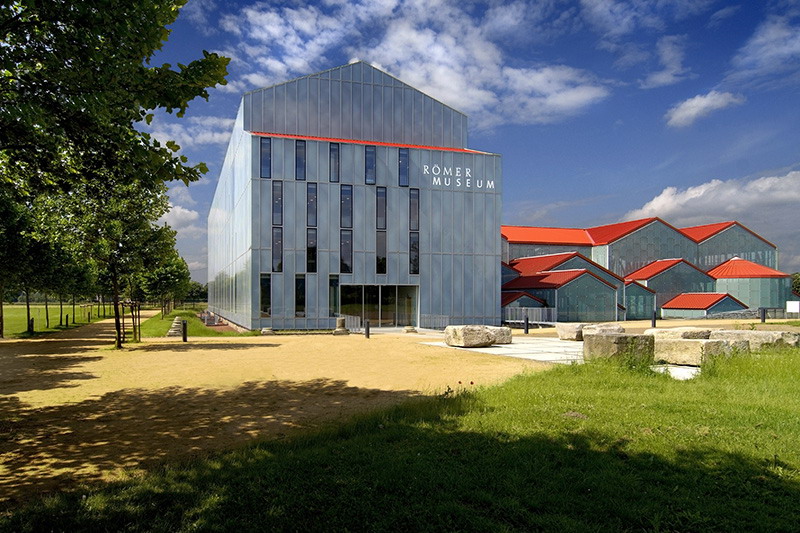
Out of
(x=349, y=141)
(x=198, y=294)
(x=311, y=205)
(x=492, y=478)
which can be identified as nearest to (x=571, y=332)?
(x=311, y=205)

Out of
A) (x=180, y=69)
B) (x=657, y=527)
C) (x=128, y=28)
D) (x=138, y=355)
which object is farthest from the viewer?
(x=138, y=355)

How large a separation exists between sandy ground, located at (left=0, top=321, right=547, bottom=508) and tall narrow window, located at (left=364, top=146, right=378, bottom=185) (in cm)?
1724

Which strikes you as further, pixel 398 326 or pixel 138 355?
pixel 398 326

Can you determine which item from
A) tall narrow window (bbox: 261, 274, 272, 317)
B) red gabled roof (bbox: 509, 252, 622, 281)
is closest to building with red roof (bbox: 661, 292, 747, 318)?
red gabled roof (bbox: 509, 252, 622, 281)

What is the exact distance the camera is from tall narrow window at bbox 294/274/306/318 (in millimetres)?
32844

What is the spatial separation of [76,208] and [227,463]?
17.8 m

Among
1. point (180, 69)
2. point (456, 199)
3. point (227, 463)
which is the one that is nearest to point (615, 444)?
point (227, 463)

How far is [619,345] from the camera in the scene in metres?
12.2

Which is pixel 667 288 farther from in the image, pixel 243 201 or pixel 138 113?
pixel 138 113

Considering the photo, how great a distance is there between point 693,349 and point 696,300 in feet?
137

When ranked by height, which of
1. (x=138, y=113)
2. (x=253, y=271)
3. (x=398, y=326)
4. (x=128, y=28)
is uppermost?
(x=128, y=28)

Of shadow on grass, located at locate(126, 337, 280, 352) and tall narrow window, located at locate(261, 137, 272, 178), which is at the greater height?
tall narrow window, located at locate(261, 137, 272, 178)

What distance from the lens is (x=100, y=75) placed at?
6723 millimetres

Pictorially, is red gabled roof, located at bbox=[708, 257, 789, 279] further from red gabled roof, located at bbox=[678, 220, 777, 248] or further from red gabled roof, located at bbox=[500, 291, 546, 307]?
red gabled roof, located at bbox=[500, 291, 546, 307]
